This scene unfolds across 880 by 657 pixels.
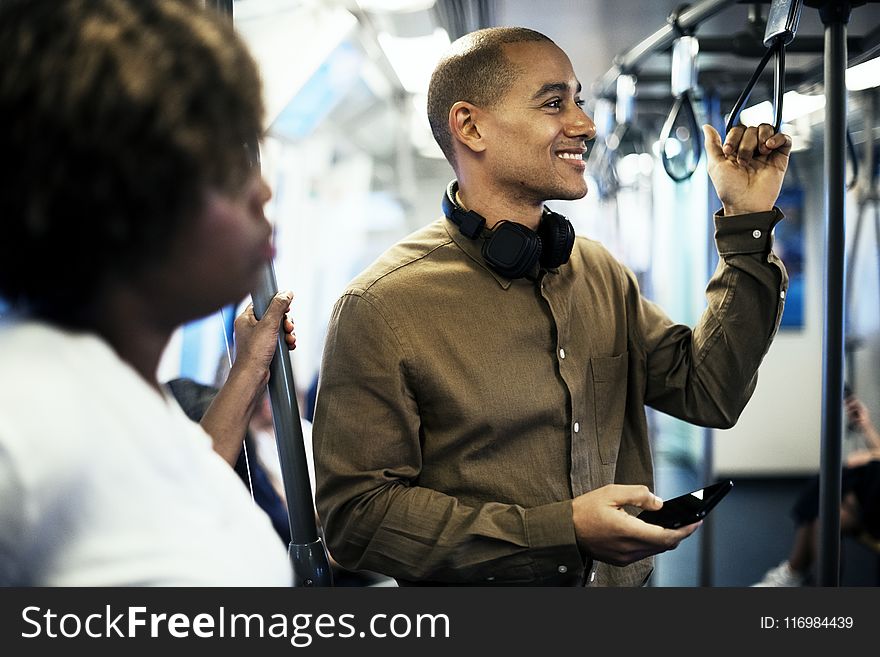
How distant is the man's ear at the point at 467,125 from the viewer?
58.9 inches

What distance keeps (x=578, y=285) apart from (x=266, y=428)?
2.15ft

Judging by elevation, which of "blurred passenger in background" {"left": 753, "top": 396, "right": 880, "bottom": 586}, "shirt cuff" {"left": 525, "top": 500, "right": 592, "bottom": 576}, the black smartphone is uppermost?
the black smartphone

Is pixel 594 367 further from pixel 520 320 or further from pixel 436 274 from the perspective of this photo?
pixel 436 274

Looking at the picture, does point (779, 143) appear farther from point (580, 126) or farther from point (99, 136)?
point (99, 136)

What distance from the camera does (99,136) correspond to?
522 mm

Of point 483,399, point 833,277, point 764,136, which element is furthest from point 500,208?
point 833,277

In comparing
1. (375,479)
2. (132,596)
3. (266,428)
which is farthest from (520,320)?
(132,596)

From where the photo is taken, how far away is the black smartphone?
3.79 ft

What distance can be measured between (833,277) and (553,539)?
2.27ft

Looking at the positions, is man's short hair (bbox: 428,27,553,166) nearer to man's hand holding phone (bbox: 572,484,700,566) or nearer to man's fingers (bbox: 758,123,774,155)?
man's fingers (bbox: 758,123,774,155)

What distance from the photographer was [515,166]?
1.46m

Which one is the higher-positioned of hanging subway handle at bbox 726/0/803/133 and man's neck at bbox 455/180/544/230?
hanging subway handle at bbox 726/0/803/133

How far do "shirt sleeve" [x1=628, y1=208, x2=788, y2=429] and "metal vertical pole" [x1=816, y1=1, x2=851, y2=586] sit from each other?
91 mm

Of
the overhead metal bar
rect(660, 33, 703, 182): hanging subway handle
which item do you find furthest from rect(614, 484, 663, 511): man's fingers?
the overhead metal bar
